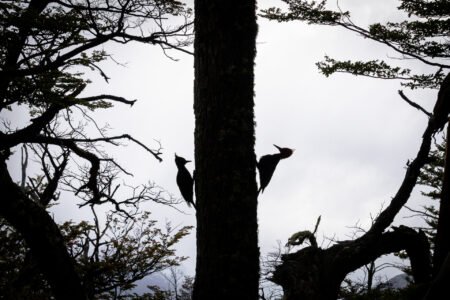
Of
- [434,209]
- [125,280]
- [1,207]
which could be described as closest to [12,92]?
[1,207]

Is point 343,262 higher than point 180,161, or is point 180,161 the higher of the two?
point 180,161

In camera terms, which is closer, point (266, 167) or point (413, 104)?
point (266, 167)

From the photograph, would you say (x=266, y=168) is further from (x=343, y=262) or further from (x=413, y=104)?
(x=413, y=104)

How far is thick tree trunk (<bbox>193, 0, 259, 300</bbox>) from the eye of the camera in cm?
131

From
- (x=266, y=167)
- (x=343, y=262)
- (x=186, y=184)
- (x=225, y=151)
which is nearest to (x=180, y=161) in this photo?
(x=186, y=184)

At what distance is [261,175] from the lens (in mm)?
2244

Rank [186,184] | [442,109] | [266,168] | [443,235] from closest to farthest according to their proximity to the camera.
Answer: [443,235]
[266,168]
[186,184]
[442,109]

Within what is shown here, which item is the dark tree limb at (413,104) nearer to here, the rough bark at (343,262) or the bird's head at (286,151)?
the rough bark at (343,262)

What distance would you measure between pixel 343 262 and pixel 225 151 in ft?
5.40

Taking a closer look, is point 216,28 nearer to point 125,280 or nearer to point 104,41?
point 104,41

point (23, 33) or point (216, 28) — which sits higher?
point (23, 33)

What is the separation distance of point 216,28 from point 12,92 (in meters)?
5.48

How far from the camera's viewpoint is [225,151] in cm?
139

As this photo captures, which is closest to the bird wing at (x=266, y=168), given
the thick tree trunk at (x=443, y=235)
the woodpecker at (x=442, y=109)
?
the thick tree trunk at (x=443, y=235)
